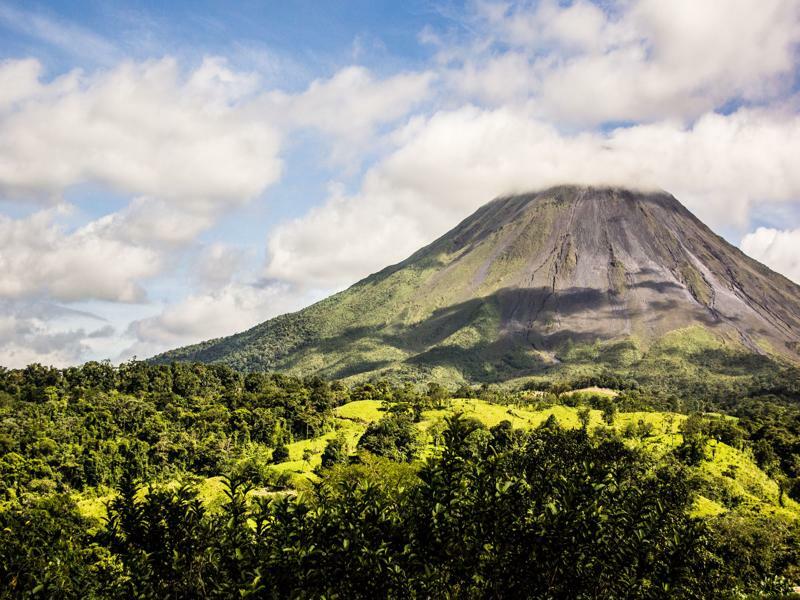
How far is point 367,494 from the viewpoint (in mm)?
20266

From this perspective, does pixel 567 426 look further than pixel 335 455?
Yes

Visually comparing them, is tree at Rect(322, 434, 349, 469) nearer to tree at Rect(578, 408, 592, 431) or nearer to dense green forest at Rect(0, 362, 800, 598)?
dense green forest at Rect(0, 362, 800, 598)

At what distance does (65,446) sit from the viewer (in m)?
62.4

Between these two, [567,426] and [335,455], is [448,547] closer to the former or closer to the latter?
[335,455]

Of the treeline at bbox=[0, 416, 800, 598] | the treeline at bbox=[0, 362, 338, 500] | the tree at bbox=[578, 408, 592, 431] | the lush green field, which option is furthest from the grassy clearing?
the treeline at bbox=[0, 416, 800, 598]

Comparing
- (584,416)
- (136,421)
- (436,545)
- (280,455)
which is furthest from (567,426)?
(436,545)

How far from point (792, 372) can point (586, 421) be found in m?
126

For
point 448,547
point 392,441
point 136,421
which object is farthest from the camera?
point 136,421

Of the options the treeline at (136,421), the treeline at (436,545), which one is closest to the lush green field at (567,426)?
the treeline at (136,421)

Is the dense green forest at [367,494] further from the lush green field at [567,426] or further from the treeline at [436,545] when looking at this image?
the lush green field at [567,426]

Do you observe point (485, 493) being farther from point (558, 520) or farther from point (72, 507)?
point (72, 507)

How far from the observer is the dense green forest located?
58.2ft

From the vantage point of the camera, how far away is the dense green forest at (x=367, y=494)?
17734 millimetres

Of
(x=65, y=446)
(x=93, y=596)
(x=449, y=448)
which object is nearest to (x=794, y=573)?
(x=449, y=448)
